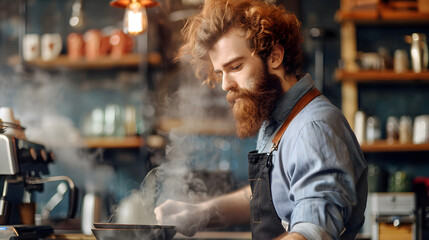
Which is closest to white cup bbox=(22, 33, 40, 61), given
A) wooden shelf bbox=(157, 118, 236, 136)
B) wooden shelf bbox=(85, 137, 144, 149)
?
wooden shelf bbox=(85, 137, 144, 149)

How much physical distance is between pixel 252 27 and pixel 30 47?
2.90 metres

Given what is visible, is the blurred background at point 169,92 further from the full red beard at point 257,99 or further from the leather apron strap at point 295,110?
the leather apron strap at point 295,110

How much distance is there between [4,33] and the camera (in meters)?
4.64

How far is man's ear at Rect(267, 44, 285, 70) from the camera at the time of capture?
1744mm

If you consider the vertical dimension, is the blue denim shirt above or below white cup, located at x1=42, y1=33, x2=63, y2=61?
below

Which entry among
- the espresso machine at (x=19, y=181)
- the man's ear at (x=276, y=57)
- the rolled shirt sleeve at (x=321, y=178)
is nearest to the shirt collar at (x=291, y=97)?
the man's ear at (x=276, y=57)

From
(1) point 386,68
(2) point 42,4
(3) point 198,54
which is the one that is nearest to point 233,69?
(3) point 198,54

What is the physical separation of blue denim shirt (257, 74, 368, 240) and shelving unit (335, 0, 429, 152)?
2418 millimetres

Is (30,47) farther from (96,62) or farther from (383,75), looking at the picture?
(383,75)

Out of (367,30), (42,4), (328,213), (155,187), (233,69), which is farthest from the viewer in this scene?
(42,4)

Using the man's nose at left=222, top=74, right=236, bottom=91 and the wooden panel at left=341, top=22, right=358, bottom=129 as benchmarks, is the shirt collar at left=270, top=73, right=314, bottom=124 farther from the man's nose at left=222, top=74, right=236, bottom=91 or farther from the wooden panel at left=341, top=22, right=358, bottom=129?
the wooden panel at left=341, top=22, right=358, bottom=129

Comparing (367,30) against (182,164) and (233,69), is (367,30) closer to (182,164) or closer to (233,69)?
(182,164)

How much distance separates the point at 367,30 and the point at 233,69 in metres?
2.85

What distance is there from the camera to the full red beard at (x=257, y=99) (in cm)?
168
